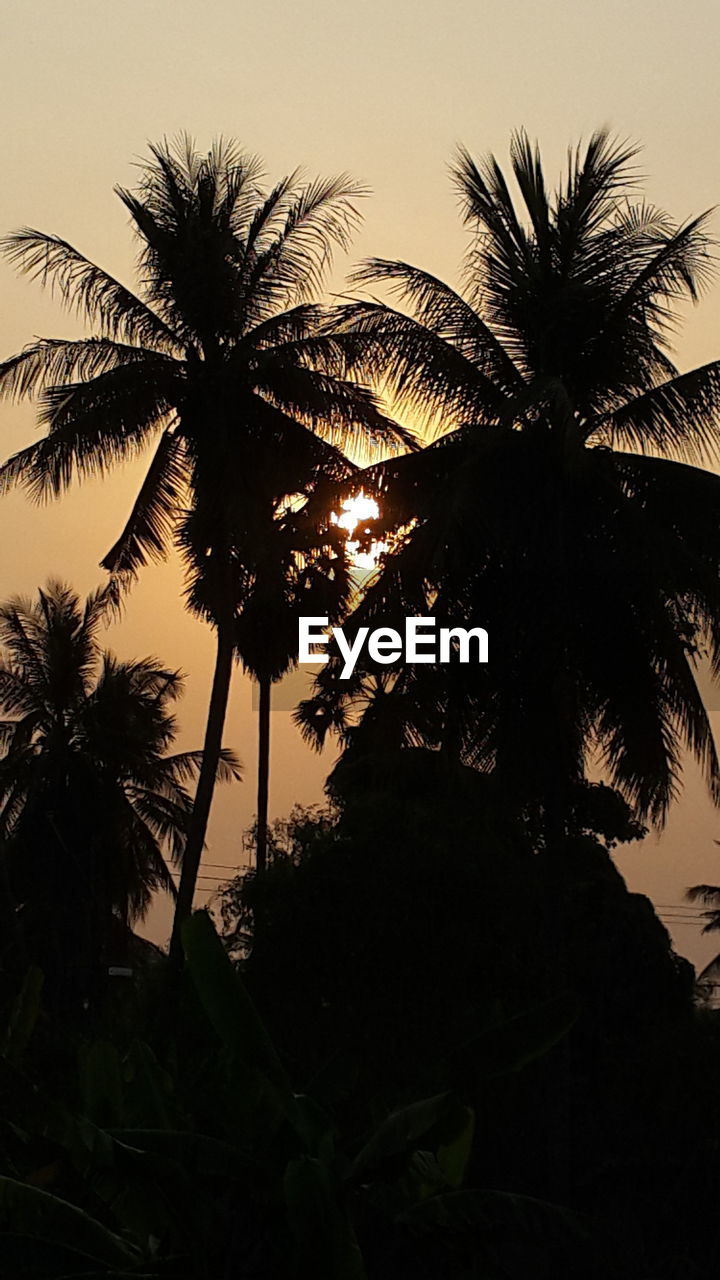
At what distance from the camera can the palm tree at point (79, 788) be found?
137ft

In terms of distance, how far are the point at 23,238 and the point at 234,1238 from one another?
2556cm

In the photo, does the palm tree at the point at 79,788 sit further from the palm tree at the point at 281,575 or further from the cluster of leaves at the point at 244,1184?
the cluster of leaves at the point at 244,1184

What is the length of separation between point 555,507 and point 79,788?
21.5 m

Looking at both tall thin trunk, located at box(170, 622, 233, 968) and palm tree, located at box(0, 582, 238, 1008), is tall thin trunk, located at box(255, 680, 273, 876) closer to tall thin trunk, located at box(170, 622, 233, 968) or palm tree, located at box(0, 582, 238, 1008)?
palm tree, located at box(0, 582, 238, 1008)

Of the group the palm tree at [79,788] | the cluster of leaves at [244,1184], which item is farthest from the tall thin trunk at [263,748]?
the cluster of leaves at [244,1184]

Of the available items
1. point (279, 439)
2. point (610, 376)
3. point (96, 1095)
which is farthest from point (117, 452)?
point (96, 1095)

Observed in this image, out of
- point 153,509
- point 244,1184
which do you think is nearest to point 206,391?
point 153,509

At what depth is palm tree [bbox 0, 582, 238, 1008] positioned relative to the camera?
137 ft

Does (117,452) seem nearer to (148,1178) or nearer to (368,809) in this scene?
(368,809)

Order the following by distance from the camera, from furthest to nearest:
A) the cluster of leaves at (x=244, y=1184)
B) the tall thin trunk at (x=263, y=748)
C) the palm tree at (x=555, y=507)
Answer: the tall thin trunk at (x=263, y=748) < the palm tree at (x=555, y=507) < the cluster of leaves at (x=244, y=1184)

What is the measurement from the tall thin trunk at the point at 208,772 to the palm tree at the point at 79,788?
8.87m

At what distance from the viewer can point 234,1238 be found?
38.9ft

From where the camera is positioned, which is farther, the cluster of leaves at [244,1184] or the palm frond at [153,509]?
the palm frond at [153,509]

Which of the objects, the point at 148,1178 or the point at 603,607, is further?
the point at 603,607
